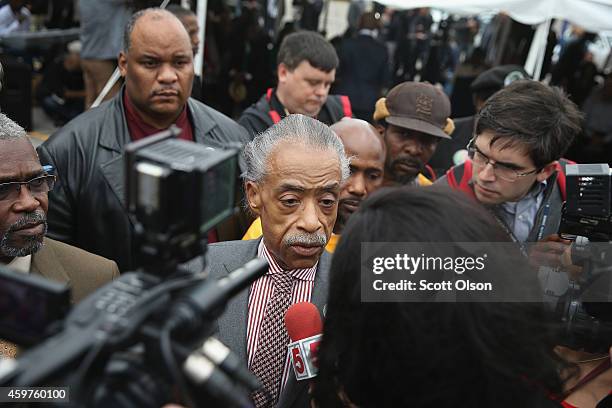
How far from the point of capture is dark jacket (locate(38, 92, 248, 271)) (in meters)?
2.61

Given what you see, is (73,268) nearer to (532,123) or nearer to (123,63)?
(123,63)

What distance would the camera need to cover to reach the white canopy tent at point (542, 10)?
4.87 metres

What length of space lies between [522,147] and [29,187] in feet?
6.16

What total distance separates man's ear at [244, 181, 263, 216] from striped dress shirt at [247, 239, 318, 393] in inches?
5.2

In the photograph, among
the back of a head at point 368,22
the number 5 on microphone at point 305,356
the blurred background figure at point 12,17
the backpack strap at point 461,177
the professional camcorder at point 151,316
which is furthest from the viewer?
the back of a head at point 368,22

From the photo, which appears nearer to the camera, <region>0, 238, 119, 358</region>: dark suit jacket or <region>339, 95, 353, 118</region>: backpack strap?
<region>0, 238, 119, 358</region>: dark suit jacket

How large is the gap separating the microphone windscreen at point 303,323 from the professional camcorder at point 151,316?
591 millimetres

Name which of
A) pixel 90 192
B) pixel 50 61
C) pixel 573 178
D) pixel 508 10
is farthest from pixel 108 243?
pixel 50 61

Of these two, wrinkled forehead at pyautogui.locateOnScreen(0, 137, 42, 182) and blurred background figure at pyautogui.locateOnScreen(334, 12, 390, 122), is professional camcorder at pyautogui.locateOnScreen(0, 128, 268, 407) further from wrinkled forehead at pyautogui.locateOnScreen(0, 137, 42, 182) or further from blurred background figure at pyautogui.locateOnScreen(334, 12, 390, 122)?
blurred background figure at pyautogui.locateOnScreen(334, 12, 390, 122)

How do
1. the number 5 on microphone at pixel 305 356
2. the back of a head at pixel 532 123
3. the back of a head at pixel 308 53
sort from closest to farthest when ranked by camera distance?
the number 5 on microphone at pixel 305 356
the back of a head at pixel 532 123
the back of a head at pixel 308 53

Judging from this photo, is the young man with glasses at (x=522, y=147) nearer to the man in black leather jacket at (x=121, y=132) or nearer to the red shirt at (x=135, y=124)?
the man in black leather jacket at (x=121, y=132)

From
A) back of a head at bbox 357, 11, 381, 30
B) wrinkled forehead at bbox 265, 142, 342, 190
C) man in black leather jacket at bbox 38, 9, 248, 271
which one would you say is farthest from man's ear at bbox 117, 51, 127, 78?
back of a head at bbox 357, 11, 381, 30

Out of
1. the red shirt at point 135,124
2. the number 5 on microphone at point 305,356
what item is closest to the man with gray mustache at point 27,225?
the red shirt at point 135,124

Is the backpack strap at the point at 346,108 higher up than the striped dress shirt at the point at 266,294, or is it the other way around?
the backpack strap at the point at 346,108
